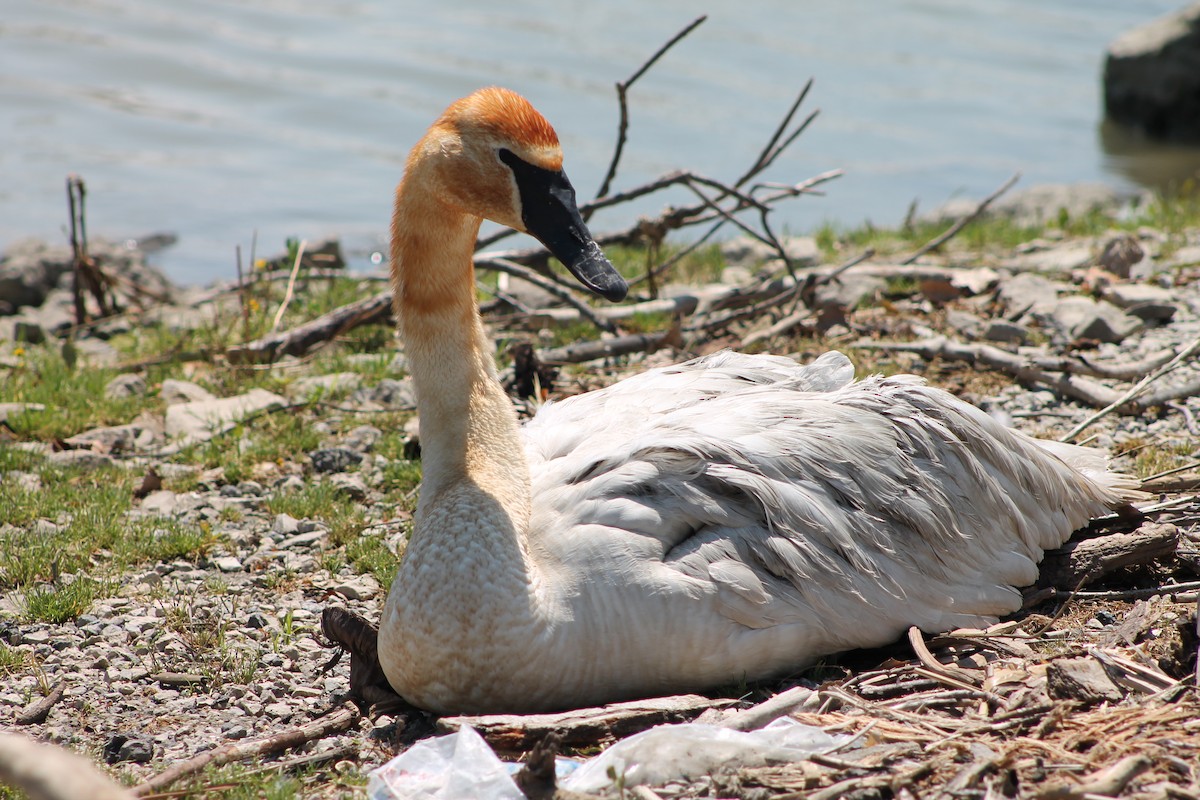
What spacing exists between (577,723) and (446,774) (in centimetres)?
43

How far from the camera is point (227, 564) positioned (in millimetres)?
5086

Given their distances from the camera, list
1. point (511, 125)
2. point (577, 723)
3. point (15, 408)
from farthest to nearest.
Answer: point (15, 408)
point (511, 125)
point (577, 723)

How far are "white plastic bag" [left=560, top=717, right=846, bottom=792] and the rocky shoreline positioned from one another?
0.09 metres

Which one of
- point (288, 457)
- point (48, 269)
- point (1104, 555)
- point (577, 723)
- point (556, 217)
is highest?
point (556, 217)

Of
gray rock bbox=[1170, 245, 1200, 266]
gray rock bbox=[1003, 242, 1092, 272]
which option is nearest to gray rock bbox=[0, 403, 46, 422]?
gray rock bbox=[1003, 242, 1092, 272]

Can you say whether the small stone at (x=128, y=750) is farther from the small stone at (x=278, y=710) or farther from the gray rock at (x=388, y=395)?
the gray rock at (x=388, y=395)

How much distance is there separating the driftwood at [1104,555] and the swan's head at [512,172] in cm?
202

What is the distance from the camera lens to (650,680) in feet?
12.6

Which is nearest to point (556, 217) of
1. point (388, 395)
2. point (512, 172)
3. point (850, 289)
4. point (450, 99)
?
point (512, 172)

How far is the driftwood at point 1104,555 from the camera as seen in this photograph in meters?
4.41

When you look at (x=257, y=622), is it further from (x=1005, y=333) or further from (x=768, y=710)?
(x=1005, y=333)

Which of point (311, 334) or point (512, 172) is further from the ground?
point (512, 172)

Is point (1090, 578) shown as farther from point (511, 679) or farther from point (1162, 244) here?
point (1162, 244)

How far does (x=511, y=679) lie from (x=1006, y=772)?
151 centimetres
